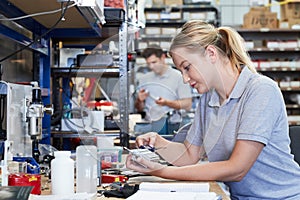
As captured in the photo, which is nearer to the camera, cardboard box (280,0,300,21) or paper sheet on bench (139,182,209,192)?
paper sheet on bench (139,182,209,192)

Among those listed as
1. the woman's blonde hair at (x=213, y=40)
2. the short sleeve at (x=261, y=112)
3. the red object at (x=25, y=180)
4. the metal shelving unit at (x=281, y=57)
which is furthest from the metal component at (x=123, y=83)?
the metal shelving unit at (x=281, y=57)

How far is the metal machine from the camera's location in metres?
1.76

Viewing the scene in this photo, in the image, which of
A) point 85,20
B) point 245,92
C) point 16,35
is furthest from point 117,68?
point 245,92

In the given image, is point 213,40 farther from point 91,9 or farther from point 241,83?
point 91,9

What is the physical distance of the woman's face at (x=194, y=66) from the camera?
1.85 meters

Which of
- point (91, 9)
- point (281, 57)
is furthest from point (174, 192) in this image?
point (281, 57)

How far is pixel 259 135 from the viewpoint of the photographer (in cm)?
175

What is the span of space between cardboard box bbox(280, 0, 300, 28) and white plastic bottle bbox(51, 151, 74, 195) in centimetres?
619

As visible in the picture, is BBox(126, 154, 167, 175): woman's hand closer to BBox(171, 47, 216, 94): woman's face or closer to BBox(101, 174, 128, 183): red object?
BBox(101, 174, 128, 183): red object

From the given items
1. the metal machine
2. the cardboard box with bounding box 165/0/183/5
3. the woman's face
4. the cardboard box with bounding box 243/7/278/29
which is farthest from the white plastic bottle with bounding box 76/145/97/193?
the cardboard box with bounding box 243/7/278/29

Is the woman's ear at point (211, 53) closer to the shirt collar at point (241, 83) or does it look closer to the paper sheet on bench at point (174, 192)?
the shirt collar at point (241, 83)

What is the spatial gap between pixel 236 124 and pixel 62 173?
26.5 inches

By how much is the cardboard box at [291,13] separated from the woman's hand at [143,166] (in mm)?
5874

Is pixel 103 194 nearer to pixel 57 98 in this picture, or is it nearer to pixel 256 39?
pixel 57 98
